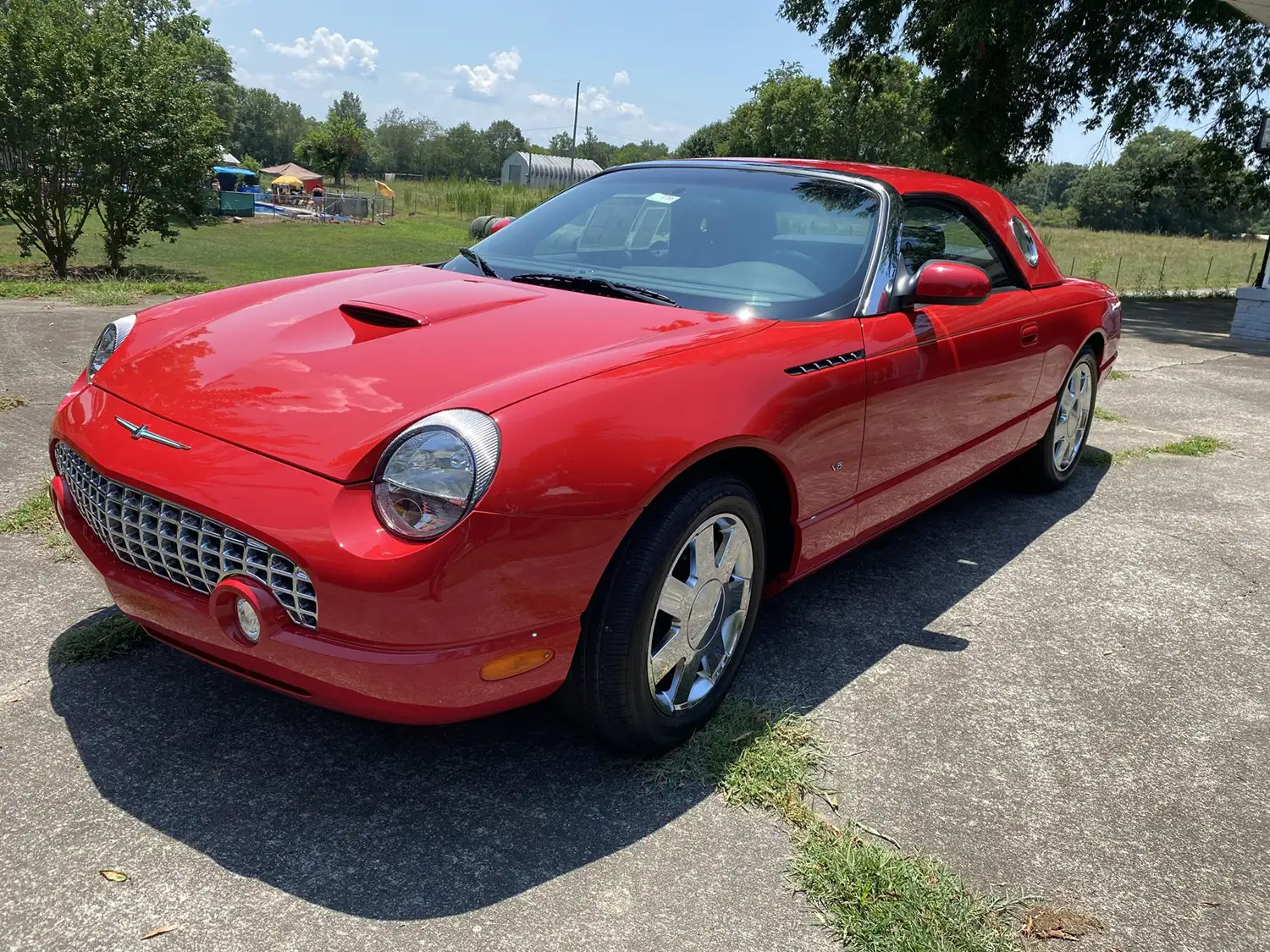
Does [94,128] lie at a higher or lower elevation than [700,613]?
higher

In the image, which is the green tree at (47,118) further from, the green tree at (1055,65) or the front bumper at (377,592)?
the front bumper at (377,592)

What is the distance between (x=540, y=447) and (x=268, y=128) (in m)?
154

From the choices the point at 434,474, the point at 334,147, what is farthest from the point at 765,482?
the point at 334,147

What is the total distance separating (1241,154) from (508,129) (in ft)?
434

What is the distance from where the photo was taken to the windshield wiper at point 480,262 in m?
3.25

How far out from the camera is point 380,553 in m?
1.88

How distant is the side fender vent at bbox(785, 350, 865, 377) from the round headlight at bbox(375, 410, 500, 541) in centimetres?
97

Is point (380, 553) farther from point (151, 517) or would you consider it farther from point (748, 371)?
point (748, 371)

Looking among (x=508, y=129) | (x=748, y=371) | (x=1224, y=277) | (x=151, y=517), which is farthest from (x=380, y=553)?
(x=508, y=129)

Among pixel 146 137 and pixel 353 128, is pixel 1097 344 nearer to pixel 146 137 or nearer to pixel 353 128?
pixel 146 137

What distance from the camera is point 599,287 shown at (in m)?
2.98

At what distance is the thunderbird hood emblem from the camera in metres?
2.16

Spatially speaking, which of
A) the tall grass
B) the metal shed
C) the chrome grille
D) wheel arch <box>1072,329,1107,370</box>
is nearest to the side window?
wheel arch <box>1072,329,1107,370</box>

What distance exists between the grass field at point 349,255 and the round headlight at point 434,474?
25.4 ft
